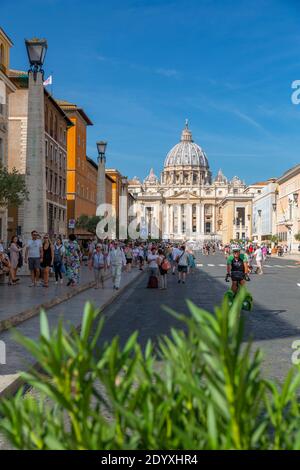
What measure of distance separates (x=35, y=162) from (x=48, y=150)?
78.9ft

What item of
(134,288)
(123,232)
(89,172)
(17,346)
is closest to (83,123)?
(89,172)

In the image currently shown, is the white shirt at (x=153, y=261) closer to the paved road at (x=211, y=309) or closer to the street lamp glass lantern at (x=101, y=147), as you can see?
the paved road at (x=211, y=309)

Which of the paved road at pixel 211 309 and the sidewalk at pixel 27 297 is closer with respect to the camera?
the paved road at pixel 211 309

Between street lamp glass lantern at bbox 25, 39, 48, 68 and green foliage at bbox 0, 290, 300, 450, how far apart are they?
22.5m

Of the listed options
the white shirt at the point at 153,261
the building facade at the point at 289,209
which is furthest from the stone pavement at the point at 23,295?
the building facade at the point at 289,209

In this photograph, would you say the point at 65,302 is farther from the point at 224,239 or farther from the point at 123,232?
the point at 224,239

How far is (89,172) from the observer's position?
243ft

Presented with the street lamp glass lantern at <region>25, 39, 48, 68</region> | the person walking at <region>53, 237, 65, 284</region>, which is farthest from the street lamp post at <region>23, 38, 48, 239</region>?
the person walking at <region>53, 237, 65, 284</region>

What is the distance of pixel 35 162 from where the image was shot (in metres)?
24.7

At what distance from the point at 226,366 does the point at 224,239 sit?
190932 millimetres

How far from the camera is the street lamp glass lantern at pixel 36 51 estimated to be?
77.7 feet

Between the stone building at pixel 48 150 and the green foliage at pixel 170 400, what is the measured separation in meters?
35.9

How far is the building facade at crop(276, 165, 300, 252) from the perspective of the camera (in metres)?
86.4

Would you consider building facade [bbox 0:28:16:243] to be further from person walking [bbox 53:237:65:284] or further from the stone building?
person walking [bbox 53:237:65:284]
